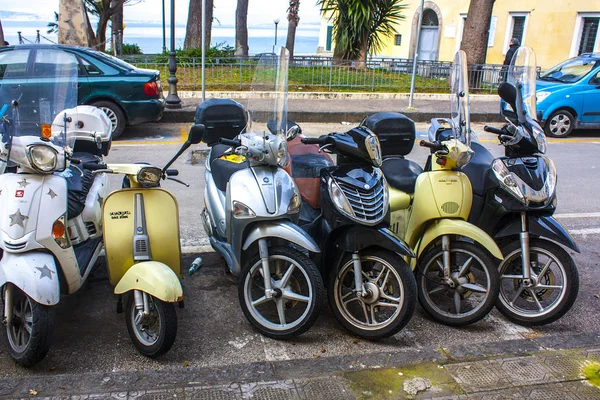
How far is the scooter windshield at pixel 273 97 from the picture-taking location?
3.82 m

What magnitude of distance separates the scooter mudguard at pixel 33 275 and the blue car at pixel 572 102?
392 inches

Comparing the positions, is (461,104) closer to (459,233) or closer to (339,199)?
(459,233)

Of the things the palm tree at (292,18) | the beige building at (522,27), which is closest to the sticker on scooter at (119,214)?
the beige building at (522,27)

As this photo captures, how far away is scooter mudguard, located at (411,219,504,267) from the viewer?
372cm

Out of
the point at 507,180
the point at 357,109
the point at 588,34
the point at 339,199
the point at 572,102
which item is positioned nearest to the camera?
the point at 339,199

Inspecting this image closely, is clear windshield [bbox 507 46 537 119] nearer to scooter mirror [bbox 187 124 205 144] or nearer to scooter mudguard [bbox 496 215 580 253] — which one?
scooter mudguard [bbox 496 215 580 253]

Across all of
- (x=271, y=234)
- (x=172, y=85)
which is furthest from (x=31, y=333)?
(x=172, y=85)

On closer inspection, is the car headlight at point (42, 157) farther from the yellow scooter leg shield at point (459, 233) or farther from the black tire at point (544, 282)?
the black tire at point (544, 282)

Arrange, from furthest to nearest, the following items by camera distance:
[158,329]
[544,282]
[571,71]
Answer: [571,71]
[544,282]
[158,329]

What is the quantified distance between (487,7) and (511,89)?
13447 millimetres

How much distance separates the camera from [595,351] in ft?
11.1

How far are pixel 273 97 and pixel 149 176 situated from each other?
0.97 meters

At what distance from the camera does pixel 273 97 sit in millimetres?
3910

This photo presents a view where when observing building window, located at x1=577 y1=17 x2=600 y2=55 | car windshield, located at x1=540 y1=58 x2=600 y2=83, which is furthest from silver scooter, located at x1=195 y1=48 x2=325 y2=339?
building window, located at x1=577 y1=17 x2=600 y2=55
